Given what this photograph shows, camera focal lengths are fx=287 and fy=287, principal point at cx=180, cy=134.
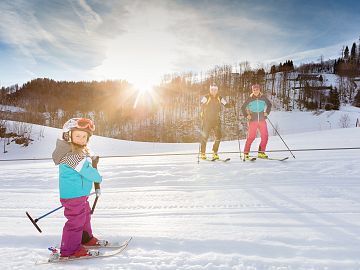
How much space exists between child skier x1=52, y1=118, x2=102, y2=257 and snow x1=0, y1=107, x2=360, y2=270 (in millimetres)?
250

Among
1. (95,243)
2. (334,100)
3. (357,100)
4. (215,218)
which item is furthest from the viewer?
(357,100)

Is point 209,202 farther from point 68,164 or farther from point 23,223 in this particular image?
point 23,223

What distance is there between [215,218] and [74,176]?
1.80 m

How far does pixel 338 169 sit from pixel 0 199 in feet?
20.6

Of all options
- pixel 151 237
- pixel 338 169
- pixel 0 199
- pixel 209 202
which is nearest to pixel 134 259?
pixel 151 237

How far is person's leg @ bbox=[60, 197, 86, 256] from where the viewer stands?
2.67 metres

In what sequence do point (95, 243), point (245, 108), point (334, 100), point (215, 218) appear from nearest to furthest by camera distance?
point (95, 243)
point (215, 218)
point (245, 108)
point (334, 100)

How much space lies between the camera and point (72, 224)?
8.83ft

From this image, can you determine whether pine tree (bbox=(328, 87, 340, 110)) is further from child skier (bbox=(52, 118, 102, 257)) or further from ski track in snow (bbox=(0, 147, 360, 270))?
child skier (bbox=(52, 118, 102, 257))

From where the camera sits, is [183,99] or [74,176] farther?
[183,99]

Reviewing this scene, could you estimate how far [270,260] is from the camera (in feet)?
8.25

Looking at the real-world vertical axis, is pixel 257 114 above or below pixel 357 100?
below

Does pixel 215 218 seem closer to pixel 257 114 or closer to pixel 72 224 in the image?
pixel 72 224

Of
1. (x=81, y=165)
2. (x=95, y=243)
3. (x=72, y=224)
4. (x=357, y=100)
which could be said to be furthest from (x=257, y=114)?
(x=357, y=100)
